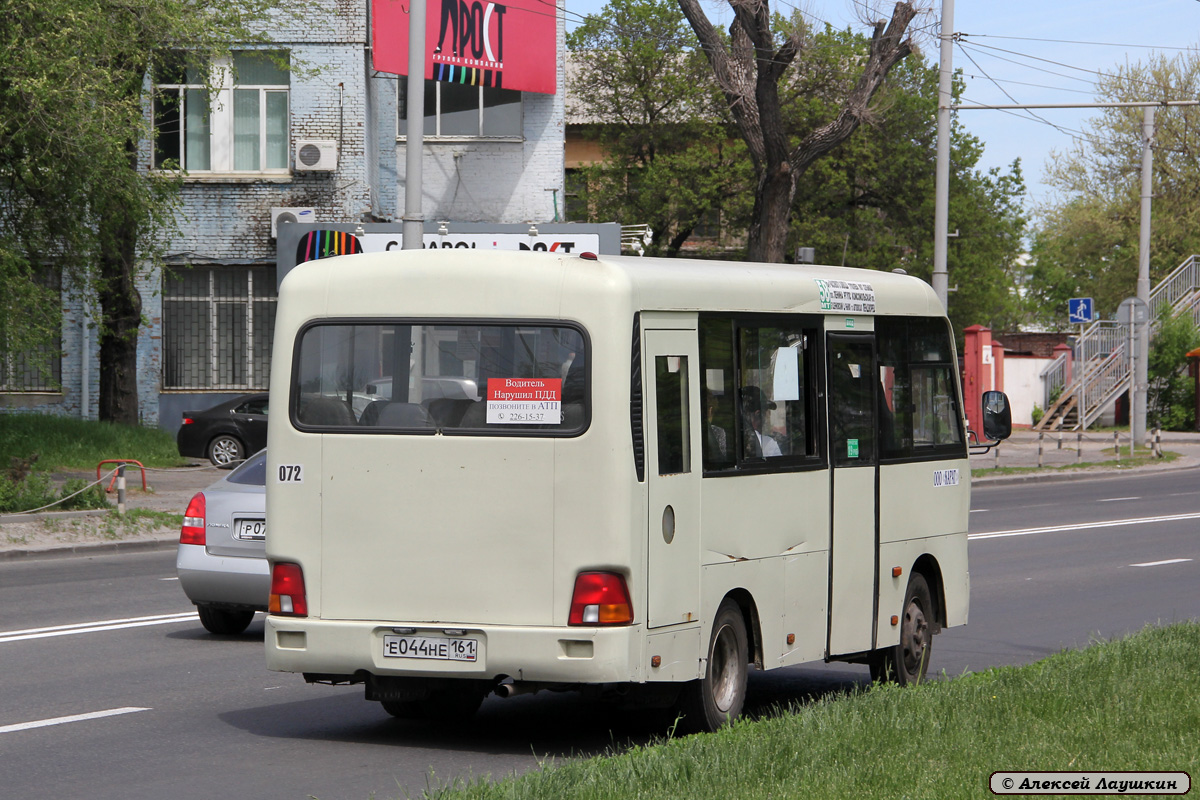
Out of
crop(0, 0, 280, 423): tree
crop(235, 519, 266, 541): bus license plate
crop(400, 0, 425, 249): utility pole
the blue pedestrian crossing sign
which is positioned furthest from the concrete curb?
the blue pedestrian crossing sign

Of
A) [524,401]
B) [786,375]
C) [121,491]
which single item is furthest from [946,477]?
[121,491]

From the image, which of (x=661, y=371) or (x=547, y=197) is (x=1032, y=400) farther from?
(x=661, y=371)

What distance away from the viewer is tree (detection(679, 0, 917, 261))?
26.3 metres

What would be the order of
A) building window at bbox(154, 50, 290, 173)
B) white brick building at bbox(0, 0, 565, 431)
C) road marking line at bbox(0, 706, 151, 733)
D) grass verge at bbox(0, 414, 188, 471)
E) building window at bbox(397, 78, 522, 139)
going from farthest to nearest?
building window at bbox(397, 78, 522, 139), building window at bbox(154, 50, 290, 173), white brick building at bbox(0, 0, 565, 431), grass verge at bbox(0, 414, 188, 471), road marking line at bbox(0, 706, 151, 733)

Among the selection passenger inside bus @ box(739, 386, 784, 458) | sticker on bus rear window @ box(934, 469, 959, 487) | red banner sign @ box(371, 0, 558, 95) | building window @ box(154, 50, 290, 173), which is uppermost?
Result: red banner sign @ box(371, 0, 558, 95)

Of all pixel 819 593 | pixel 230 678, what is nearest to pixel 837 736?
pixel 819 593

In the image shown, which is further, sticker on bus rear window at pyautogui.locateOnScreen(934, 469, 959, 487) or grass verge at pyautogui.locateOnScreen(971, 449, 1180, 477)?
grass verge at pyautogui.locateOnScreen(971, 449, 1180, 477)

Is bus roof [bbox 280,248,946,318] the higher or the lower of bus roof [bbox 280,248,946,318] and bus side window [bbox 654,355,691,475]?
the higher

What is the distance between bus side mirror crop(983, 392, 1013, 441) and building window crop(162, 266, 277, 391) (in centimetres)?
2329

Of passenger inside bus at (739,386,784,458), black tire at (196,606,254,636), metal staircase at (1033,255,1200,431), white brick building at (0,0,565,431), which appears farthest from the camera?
metal staircase at (1033,255,1200,431)

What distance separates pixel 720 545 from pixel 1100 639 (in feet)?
14.9

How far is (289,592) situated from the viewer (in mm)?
7758

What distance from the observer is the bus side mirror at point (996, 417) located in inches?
402

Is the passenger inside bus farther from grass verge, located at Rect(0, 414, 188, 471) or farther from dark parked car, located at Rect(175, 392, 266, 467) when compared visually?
dark parked car, located at Rect(175, 392, 266, 467)
